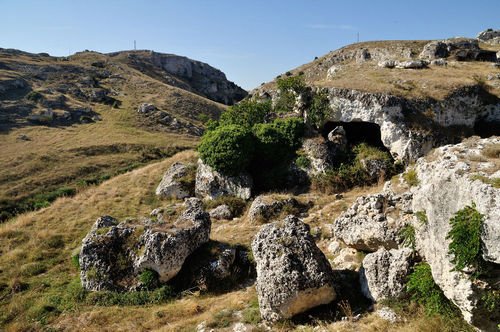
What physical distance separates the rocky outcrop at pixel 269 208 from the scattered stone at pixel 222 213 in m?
2.11

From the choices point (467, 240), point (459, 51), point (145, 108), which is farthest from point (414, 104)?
point (145, 108)

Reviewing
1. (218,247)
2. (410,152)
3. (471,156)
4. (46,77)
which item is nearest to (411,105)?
(410,152)

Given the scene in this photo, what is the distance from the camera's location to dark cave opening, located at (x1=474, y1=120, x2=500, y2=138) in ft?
58.3

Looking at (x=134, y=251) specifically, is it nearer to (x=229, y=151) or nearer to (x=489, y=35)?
(x=229, y=151)

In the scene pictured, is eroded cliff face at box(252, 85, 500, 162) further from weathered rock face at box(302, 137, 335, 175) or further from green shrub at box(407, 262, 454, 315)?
green shrub at box(407, 262, 454, 315)

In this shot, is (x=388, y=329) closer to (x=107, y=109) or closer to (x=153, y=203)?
(x=153, y=203)

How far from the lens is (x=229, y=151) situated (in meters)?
17.9

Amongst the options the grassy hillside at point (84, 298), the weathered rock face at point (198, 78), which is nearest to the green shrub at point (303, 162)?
the grassy hillside at point (84, 298)

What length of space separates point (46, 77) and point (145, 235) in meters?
78.6

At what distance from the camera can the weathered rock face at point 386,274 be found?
689 centimetres

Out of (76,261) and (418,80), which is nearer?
(76,261)

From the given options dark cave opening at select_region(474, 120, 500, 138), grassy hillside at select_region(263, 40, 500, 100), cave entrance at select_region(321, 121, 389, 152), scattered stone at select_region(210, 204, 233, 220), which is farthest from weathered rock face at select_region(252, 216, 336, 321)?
dark cave opening at select_region(474, 120, 500, 138)

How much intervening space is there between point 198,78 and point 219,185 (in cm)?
12851

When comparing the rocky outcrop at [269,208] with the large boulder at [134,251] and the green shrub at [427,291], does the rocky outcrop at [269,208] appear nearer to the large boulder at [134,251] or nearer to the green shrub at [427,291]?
the large boulder at [134,251]
